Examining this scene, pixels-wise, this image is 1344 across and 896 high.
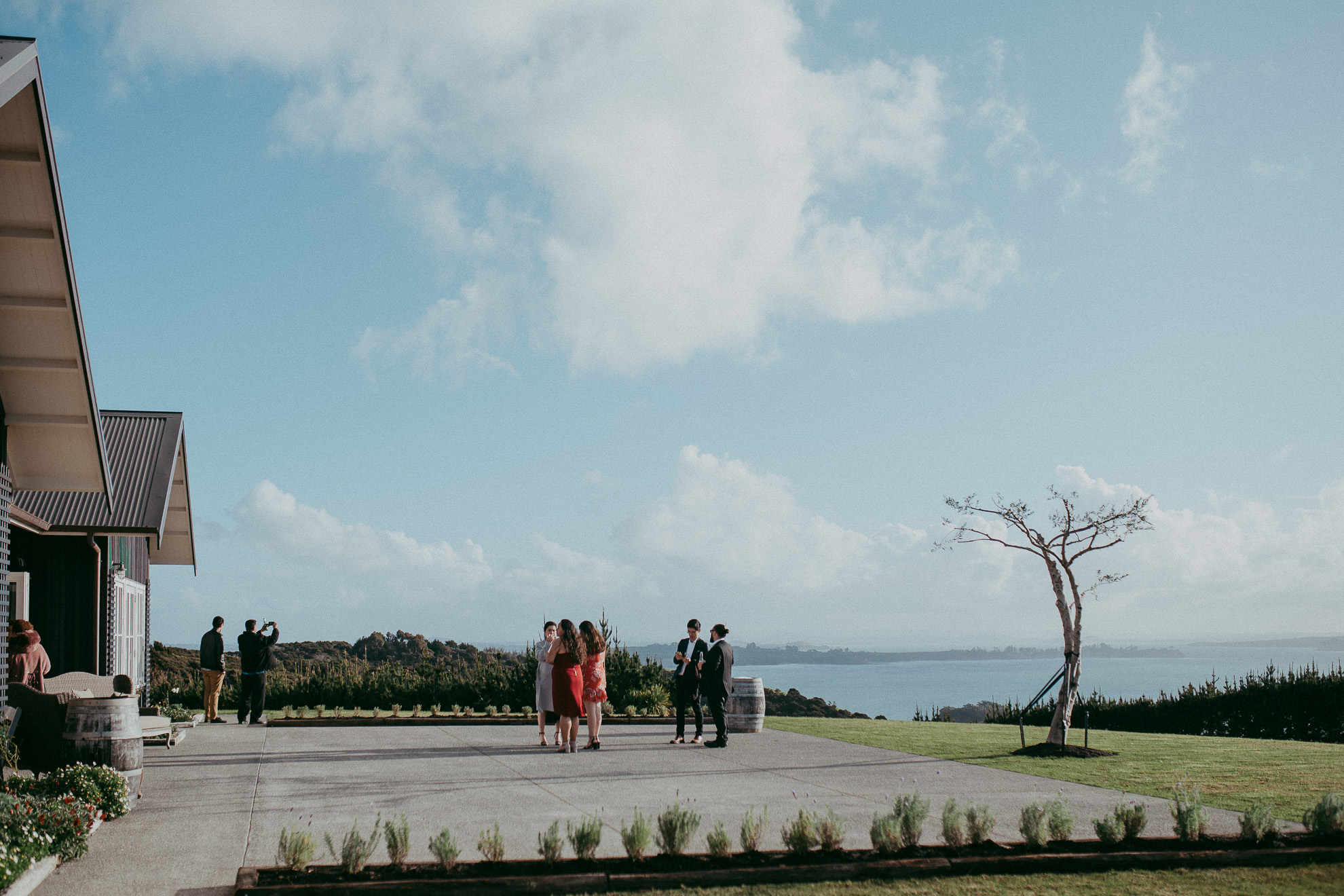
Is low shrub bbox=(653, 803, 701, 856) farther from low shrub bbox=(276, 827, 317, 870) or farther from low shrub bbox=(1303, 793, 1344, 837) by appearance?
low shrub bbox=(1303, 793, 1344, 837)

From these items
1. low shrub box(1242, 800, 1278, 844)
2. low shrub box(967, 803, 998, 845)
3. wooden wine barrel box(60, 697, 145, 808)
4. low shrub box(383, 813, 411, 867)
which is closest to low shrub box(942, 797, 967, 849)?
low shrub box(967, 803, 998, 845)

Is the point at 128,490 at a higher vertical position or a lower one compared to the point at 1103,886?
higher

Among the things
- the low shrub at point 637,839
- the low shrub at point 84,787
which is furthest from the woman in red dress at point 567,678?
the low shrub at point 637,839

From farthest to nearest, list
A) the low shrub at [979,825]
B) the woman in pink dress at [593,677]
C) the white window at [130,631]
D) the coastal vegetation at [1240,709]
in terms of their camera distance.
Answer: the coastal vegetation at [1240,709] → the white window at [130,631] → the woman in pink dress at [593,677] → the low shrub at [979,825]

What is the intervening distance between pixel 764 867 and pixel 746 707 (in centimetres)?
982

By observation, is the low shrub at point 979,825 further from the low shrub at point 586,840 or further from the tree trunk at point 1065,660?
the tree trunk at point 1065,660

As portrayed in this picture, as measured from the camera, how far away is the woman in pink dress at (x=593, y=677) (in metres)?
13.3

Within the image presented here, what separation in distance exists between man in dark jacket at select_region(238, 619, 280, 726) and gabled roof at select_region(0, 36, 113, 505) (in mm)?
6092

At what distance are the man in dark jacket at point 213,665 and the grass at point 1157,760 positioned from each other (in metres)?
9.45

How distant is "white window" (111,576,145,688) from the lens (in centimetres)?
1725

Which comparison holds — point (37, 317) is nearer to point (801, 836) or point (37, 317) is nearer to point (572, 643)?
point (572, 643)

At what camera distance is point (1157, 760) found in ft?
41.0

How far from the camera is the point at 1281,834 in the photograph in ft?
23.2

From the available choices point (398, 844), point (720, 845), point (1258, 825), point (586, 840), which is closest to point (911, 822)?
point (720, 845)
